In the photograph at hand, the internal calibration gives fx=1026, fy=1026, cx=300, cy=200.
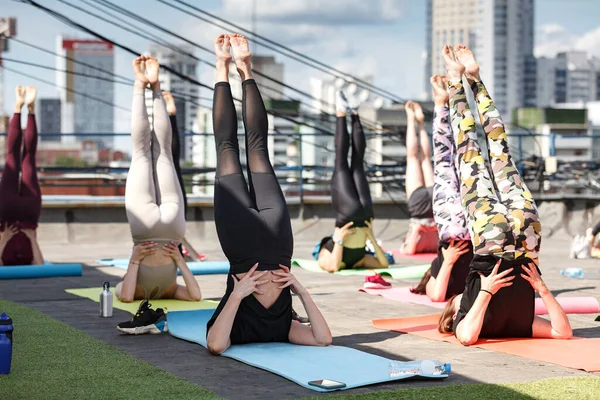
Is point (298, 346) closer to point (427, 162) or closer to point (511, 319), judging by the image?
point (511, 319)

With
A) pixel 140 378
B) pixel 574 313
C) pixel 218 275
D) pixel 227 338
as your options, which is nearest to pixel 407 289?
pixel 574 313

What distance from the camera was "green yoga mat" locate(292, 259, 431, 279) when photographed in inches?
392

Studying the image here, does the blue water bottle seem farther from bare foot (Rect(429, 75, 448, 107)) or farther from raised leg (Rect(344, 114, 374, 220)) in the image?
raised leg (Rect(344, 114, 374, 220))

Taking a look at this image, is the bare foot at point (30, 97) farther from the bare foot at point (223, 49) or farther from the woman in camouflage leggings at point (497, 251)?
the woman in camouflage leggings at point (497, 251)

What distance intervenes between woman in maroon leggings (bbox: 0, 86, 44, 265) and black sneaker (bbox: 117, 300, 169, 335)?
4.67 metres

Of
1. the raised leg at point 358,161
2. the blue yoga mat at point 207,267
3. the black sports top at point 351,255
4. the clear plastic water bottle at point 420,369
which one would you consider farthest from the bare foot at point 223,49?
the raised leg at point 358,161

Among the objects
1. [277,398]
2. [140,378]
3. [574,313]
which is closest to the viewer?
[277,398]

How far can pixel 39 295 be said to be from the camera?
8633 millimetres

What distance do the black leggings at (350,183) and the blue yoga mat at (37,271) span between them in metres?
2.74

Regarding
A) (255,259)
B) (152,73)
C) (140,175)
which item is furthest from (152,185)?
(255,259)

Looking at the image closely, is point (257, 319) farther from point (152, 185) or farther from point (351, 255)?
point (351, 255)

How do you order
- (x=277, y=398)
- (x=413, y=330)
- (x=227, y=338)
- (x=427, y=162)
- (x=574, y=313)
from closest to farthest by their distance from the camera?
(x=277, y=398) < (x=227, y=338) < (x=413, y=330) < (x=574, y=313) < (x=427, y=162)

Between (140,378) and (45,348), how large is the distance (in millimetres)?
1113

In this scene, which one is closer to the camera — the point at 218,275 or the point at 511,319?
the point at 511,319
